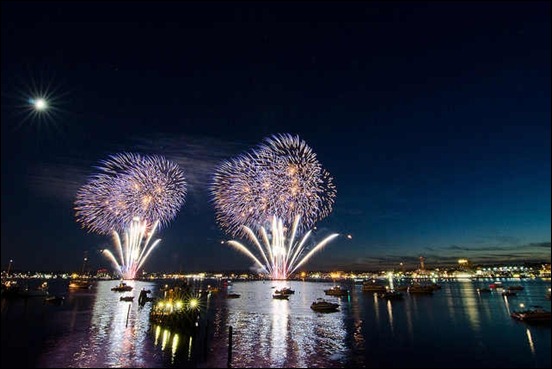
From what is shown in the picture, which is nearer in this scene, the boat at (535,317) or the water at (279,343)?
the water at (279,343)

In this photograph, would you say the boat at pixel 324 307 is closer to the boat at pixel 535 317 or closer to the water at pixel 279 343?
the water at pixel 279 343

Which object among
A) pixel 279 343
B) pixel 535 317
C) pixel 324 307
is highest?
pixel 324 307

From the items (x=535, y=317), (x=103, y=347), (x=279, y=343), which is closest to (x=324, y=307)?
(x=279, y=343)

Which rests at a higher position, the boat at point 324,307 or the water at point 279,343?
the boat at point 324,307

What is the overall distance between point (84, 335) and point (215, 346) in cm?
1884

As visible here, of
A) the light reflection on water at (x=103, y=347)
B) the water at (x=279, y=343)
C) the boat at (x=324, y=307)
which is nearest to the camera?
the light reflection on water at (x=103, y=347)

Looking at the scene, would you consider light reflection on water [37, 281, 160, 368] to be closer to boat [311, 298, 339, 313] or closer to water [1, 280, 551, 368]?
water [1, 280, 551, 368]

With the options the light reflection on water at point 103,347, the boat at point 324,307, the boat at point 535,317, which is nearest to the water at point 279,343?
the light reflection on water at point 103,347

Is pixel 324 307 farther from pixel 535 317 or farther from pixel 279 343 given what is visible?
pixel 535 317

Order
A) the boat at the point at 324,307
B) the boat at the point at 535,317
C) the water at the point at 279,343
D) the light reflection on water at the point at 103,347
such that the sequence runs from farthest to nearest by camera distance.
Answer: the boat at the point at 324,307, the boat at the point at 535,317, the water at the point at 279,343, the light reflection on water at the point at 103,347

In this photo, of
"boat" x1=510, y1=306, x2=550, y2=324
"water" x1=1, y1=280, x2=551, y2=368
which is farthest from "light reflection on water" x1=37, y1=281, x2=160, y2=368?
"boat" x1=510, y1=306, x2=550, y2=324

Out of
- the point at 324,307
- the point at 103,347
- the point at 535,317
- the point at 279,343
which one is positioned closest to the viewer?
the point at 103,347

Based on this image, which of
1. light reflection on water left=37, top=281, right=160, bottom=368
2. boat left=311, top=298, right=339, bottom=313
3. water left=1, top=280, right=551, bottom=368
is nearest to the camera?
light reflection on water left=37, top=281, right=160, bottom=368

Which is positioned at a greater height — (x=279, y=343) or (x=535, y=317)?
(x=535, y=317)
